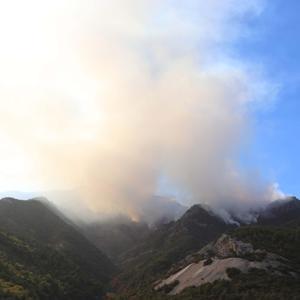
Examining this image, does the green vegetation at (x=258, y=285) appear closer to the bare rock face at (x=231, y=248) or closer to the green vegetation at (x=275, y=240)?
the green vegetation at (x=275, y=240)

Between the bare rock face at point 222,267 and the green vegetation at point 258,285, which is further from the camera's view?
the bare rock face at point 222,267

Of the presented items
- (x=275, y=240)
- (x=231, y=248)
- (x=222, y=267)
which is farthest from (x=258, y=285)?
(x=275, y=240)

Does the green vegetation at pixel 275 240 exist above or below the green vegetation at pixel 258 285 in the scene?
above

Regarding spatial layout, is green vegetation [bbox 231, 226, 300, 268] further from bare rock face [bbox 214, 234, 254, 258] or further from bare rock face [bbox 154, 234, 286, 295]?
bare rock face [bbox 154, 234, 286, 295]

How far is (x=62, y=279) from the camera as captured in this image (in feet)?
621

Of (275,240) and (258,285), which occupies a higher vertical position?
(275,240)

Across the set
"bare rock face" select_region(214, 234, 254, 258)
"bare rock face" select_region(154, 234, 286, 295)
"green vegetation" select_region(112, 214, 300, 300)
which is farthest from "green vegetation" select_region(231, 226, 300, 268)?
"bare rock face" select_region(154, 234, 286, 295)

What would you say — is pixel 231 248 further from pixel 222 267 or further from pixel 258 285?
pixel 258 285

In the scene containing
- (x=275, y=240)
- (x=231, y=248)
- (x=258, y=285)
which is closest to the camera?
(x=258, y=285)

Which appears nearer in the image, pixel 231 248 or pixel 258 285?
pixel 258 285

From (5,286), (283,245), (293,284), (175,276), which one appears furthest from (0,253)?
(293,284)

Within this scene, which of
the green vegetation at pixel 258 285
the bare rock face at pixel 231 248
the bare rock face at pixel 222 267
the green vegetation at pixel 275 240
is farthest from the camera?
the bare rock face at pixel 231 248

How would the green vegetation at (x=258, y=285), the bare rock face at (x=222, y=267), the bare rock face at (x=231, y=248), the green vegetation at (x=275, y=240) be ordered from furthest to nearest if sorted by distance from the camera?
the bare rock face at (x=231, y=248) < the green vegetation at (x=275, y=240) < the bare rock face at (x=222, y=267) < the green vegetation at (x=258, y=285)

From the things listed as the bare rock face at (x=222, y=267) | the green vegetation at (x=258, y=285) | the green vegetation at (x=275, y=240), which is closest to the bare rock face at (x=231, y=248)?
the bare rock face at (x=222, y=267)
